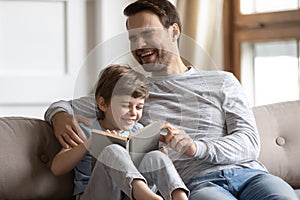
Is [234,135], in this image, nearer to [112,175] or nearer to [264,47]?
[112,175]

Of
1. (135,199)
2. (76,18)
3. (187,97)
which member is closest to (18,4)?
(76,18)

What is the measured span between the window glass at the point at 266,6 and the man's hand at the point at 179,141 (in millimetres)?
1380

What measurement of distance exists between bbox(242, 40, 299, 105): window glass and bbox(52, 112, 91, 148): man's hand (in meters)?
1.37

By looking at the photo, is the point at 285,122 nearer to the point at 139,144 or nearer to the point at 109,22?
the point at 139,144

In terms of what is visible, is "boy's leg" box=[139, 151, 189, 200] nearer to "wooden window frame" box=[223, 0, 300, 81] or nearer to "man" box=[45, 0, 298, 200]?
"man" box=[45, 0, 298, 200]

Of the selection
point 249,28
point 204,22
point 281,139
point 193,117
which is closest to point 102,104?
point 193,117

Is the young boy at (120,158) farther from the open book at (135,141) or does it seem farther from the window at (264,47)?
the window at (264,47)

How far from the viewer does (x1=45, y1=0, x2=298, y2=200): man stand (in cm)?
185

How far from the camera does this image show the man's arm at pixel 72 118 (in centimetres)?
191

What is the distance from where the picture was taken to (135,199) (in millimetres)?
1707

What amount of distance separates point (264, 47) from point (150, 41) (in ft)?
4.49

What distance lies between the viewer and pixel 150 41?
1.87 meters

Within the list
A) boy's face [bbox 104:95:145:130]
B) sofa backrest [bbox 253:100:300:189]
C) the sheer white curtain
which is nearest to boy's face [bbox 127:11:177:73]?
boy's face [bbox 104:95:145:130]

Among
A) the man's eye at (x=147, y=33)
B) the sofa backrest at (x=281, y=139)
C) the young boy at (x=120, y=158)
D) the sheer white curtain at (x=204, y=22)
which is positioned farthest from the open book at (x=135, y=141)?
the sheer white curtain at (x=204, y=22)
